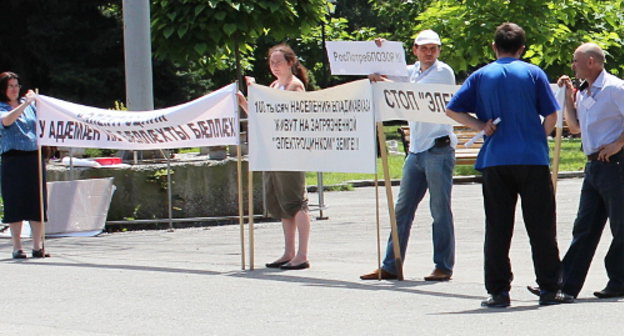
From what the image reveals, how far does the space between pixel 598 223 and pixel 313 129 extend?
8.57ft

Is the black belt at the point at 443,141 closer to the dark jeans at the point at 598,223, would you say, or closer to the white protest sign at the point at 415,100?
the white protest sign at the point at 415,100

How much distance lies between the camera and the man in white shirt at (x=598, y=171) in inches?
322

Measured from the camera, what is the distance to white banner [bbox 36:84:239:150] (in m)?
11.1

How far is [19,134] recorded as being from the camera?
39.2ft

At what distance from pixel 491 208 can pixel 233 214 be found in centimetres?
787

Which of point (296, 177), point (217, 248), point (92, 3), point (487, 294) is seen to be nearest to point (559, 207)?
point (217, 248)

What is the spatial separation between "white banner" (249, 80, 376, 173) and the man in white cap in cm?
31

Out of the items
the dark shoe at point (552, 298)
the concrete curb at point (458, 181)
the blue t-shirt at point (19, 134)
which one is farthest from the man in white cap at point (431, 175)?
the concrete curb at point (458, 181)

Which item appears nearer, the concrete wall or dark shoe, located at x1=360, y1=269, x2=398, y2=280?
dark shoe, located at x1=360, y1=269, x2=398, y2=280

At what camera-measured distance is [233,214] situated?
15664mm

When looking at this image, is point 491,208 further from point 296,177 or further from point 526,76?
point 296,177

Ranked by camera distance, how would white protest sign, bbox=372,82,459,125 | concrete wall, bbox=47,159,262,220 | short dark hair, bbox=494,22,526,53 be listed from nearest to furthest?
short dark hair, bbox=494,22,526,53 < white protest sign, bbox=372,82,459,125 < concrete wall, bbox=47,159,262,220

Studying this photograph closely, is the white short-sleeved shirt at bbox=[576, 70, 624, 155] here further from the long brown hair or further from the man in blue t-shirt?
the long brown hair

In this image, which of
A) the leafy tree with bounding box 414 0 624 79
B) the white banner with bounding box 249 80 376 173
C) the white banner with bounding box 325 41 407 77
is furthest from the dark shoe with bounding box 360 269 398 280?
the leafy tree with bounding box 414 0 624 79
